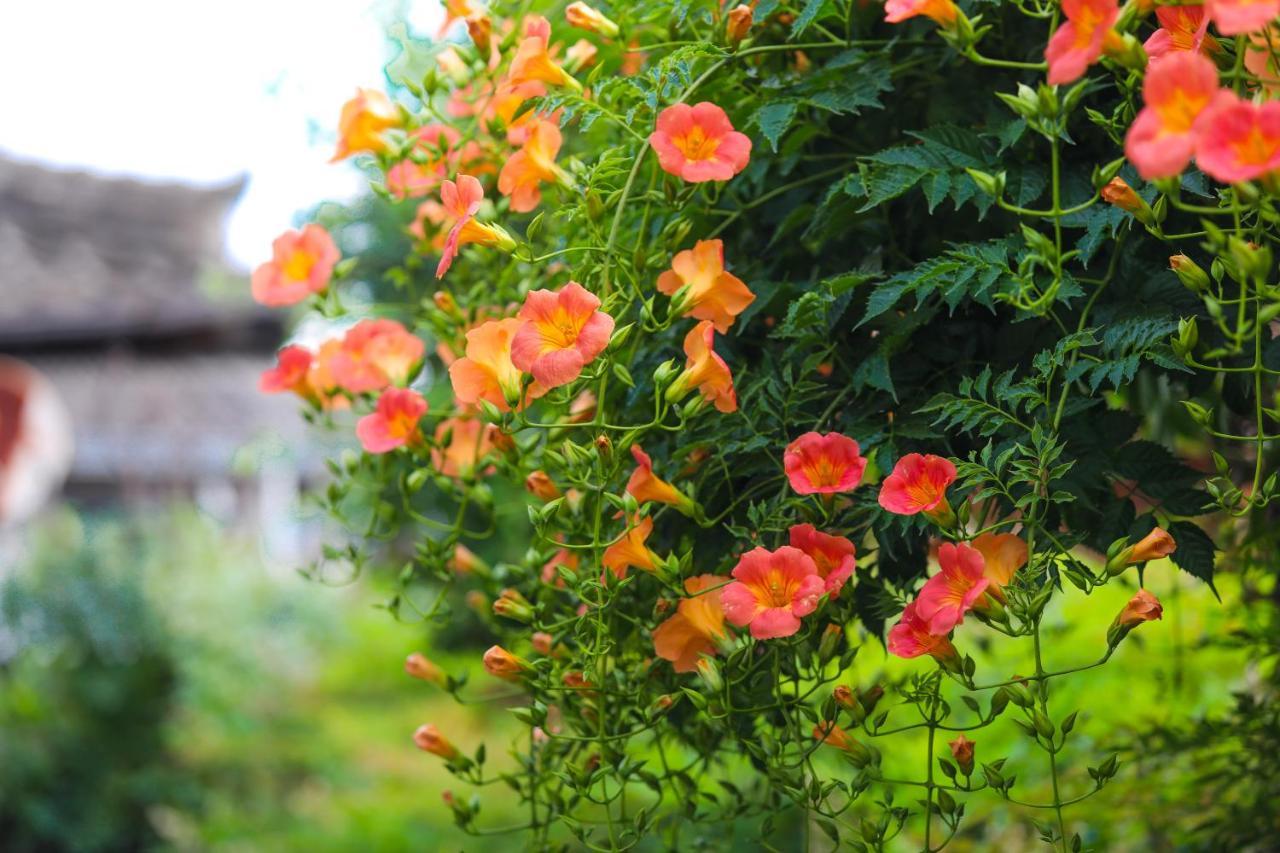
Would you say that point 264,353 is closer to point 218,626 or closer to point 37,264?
point 37,264

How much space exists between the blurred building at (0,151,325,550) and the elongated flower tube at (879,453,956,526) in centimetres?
698

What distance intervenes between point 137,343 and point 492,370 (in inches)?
390

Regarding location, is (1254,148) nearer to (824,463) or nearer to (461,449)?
(824,463)

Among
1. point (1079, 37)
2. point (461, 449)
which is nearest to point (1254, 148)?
point (1079, 37)

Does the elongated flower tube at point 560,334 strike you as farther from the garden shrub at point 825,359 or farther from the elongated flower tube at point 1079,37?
the elongated flower tube at point 1079,37

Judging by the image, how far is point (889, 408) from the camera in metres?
1.15

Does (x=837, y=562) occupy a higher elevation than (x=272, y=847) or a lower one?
higher

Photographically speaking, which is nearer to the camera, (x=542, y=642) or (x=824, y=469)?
(x=824, y=469)

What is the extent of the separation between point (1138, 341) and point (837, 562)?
12.6 inches

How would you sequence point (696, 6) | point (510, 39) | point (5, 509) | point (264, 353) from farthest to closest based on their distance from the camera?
point (264, 353)
point (5, 509)
point (510, 39)
point (696, 6)

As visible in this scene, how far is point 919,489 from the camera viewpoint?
3.23 ft

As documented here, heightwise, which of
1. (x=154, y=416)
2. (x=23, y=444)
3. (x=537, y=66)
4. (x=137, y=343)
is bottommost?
(x=154, y=416)

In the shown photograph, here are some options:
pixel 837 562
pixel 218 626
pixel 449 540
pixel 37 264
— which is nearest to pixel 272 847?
pixel 218 626

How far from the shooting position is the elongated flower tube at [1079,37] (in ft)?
2.67
